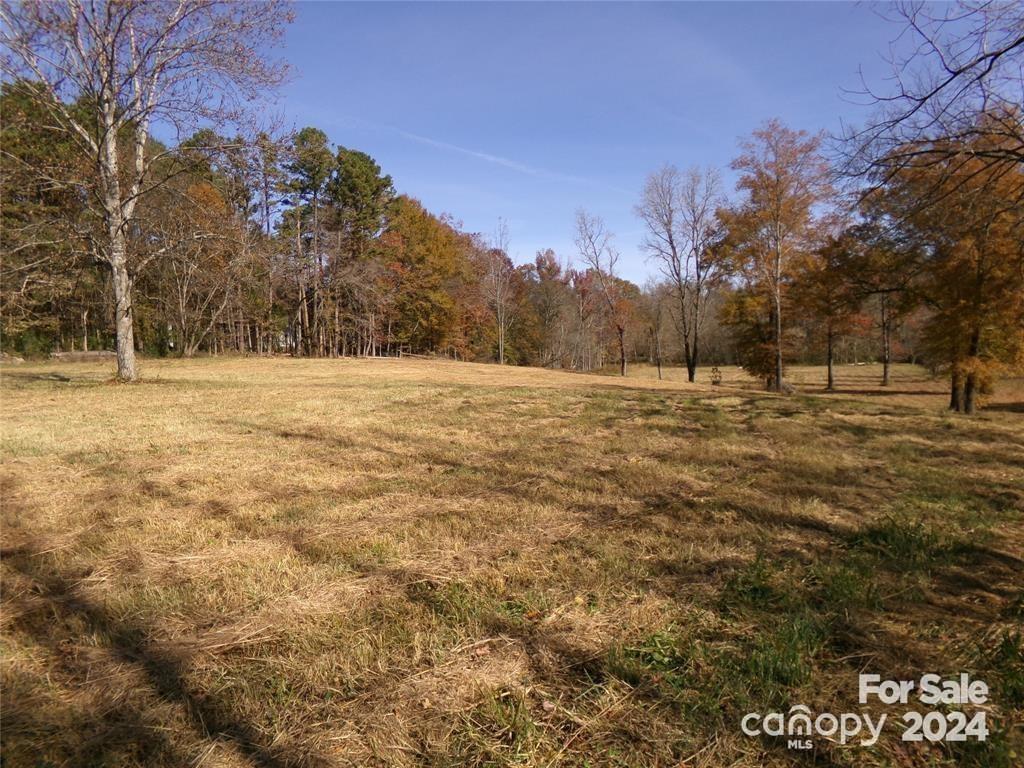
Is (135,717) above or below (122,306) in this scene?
below

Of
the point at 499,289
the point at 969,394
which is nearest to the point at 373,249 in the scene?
the point at 499,289

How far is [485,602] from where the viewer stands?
266 centimetres

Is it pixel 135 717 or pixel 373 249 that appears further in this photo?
pixel 373 249

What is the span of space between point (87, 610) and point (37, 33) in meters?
13.8

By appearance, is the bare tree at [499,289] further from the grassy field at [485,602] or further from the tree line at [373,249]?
the grassy field at [485,602]

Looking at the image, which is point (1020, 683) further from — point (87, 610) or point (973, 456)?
point (973, 456)

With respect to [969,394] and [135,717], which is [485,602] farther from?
[969,394]

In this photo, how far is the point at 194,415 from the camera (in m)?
8.41

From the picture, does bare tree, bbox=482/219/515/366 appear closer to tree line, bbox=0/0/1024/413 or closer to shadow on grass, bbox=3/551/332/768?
tree line, bbox=0/0/1024/413

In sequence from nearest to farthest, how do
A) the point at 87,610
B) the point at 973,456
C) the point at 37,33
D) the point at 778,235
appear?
the point at 87,610 < the point at 973,456 < the point at 37,33 < the point at 778,235

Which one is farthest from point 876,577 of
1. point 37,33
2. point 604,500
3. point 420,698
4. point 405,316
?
point 405,316

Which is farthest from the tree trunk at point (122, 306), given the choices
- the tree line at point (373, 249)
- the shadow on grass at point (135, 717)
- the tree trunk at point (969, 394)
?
the tree trunk at point (969, 394)

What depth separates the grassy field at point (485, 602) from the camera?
1825 mm

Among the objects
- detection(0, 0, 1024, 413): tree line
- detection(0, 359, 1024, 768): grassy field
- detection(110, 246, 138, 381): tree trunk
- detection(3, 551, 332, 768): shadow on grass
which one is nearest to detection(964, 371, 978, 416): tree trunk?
detection(0, 0, 1024, 413): tree line
